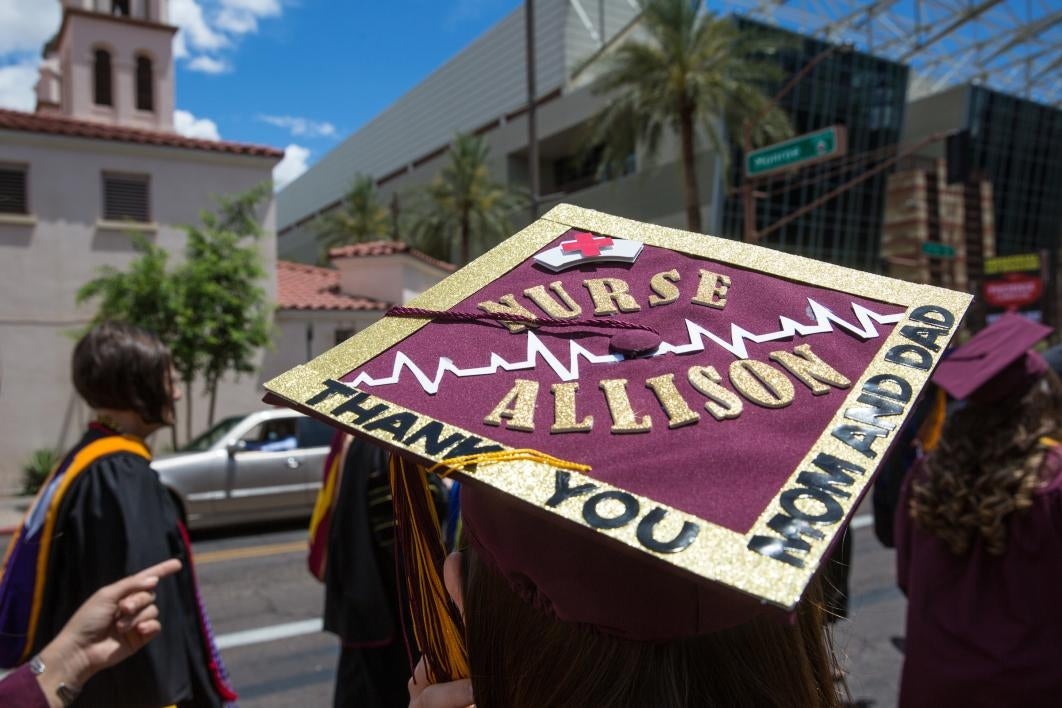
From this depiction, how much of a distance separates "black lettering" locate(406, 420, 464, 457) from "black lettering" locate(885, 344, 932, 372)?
619 millimetres

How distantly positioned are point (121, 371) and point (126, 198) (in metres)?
13.0

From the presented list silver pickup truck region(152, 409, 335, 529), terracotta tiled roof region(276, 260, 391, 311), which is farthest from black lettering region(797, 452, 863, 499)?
terracotta tiled roof region(276, 260, 391, 311)

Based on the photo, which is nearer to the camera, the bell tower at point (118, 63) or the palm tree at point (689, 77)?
the bell tower at point (118, 63)

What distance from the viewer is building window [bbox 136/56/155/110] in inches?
623

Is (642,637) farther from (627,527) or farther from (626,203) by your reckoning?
(626,203)

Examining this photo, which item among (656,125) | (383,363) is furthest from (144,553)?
(656,125)

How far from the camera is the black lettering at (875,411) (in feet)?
3.10

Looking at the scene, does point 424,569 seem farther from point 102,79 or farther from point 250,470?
point 102,79

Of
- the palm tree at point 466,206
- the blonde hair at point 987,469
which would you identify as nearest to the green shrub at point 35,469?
the blonde hair at point 987,469

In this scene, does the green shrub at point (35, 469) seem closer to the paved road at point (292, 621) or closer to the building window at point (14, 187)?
the building window at point (14, 187)

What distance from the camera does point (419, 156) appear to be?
53188 mm

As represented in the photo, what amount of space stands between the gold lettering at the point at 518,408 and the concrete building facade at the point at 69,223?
1301 cm

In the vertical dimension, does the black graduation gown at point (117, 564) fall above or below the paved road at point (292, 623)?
above

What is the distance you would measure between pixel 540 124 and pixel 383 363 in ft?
→ 117
